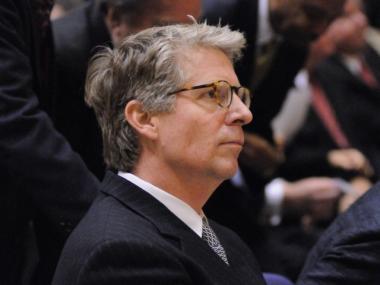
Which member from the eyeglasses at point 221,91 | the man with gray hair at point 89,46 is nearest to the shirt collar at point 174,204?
the eyeglasses at point 221,91

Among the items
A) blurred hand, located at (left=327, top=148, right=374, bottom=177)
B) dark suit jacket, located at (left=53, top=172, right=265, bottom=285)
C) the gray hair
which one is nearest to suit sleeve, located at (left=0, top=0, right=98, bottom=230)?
the gray hair

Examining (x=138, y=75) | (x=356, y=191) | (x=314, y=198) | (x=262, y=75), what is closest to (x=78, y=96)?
(x=138, y=75)

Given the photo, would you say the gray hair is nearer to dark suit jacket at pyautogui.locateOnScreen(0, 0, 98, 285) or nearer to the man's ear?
the man's ear

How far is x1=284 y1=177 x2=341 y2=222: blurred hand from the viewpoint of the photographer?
3787mm

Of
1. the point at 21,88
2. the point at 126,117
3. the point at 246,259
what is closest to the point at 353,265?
the point at 246,259

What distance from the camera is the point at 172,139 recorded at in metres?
1.80

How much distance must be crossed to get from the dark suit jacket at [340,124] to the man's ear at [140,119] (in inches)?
82.6

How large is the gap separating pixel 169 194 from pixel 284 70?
1537mm

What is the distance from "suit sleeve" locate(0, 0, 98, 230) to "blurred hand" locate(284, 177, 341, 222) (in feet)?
5.94

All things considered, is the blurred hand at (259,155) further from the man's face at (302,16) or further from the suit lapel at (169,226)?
the suit lapel at (169,226)

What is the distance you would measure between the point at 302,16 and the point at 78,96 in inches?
37.0

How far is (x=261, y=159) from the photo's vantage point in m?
3.26

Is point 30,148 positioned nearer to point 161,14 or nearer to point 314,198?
point 161,14

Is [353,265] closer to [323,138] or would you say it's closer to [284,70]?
[284,70]
